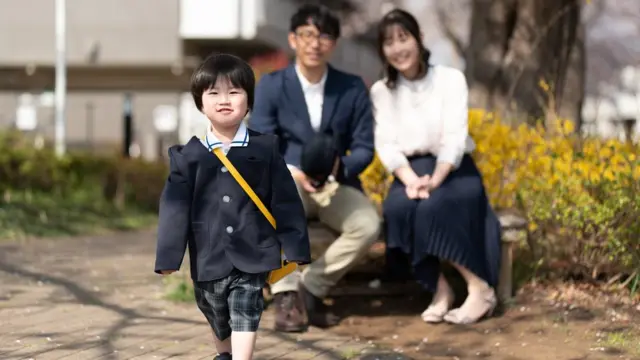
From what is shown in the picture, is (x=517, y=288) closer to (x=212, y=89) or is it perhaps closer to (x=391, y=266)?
(x=391, y=266)

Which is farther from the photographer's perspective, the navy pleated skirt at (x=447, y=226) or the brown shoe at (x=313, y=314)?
the brown shoe at (x=313, y=314)

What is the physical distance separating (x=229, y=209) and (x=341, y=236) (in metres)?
1.59

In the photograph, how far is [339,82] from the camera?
515 centimetres

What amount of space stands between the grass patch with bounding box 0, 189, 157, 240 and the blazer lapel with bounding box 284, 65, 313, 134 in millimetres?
4757

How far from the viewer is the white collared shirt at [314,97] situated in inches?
201

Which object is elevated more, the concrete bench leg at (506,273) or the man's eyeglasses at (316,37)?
the man's eyeglasses at (316,37)

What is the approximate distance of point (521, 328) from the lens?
4789 mm

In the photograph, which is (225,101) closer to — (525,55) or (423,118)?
(423,118)

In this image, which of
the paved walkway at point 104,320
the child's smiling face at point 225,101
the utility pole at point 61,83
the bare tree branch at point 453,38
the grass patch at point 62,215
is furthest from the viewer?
the utility pole at point 61,83

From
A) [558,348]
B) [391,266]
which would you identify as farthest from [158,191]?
[558,348]

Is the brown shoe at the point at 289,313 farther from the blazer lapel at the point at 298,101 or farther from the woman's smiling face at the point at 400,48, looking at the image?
the woman's smiling face at the point at 400,48

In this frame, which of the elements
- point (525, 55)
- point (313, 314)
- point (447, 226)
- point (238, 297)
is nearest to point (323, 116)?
point (447, 226)

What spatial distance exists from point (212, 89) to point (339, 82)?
5.93 ft

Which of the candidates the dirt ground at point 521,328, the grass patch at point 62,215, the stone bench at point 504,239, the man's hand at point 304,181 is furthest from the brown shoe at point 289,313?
the grass patch at point 62,215
